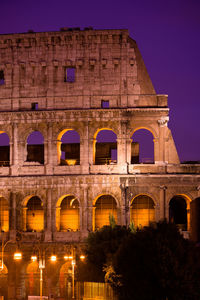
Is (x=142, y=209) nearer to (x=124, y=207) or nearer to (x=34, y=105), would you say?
(x=124, y=207)

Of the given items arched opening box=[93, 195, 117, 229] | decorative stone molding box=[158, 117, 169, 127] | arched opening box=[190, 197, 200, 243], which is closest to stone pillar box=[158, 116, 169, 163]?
decorative stone molding box=[158, 117, 169, 127]

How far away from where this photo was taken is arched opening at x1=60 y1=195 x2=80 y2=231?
38.0 meters

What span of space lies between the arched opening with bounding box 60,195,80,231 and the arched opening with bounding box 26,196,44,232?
4.79 ft

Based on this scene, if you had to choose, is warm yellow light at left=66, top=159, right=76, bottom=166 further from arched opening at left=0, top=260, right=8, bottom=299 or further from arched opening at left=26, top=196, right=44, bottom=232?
arched opening at left=0, top=260, right=8, bottom=299

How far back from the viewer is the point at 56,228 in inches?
1437

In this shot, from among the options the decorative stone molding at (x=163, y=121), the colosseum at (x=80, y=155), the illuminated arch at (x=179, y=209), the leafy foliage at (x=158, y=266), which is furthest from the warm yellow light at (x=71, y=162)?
the leafy foliage at (x=158, y=266)

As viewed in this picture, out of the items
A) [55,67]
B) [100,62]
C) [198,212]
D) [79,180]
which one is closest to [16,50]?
[55,67]

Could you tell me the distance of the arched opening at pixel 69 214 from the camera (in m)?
38.0

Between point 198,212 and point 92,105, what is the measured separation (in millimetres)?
9722

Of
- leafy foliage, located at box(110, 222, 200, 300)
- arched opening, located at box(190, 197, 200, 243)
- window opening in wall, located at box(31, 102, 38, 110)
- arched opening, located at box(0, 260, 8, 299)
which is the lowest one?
arched opening, located at box(0, 260, 8, 299)

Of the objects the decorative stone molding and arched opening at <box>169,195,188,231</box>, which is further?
arched opening at <box>169,195,188,231</box>

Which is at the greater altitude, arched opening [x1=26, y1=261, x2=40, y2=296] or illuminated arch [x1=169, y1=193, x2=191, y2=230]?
illuminated arch [x1=169, y1=193, x2=191, y2=230]

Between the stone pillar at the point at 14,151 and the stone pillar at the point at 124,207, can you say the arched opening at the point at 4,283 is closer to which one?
the stone pillar at the point at 14,151

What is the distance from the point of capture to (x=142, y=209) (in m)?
37.9
